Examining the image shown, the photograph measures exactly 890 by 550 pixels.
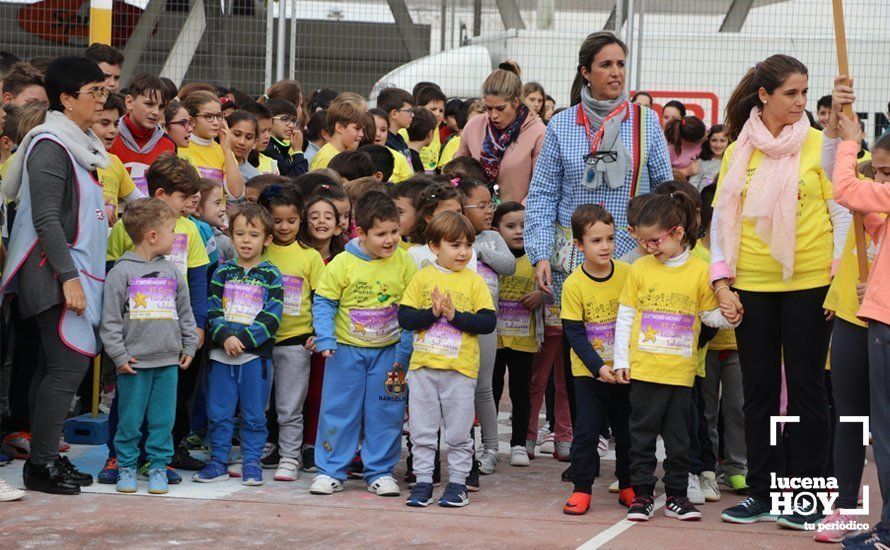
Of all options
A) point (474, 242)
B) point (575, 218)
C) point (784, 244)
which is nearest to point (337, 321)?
point (474, 242)

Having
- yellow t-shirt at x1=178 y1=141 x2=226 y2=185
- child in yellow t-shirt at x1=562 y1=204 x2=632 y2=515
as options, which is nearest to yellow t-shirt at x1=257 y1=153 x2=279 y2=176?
yellow t-shirt at x1=178 y1=141 x2=226 y2=185

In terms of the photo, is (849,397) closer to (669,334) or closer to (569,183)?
(669,334)

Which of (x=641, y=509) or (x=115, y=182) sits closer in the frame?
(x=641, y=509)

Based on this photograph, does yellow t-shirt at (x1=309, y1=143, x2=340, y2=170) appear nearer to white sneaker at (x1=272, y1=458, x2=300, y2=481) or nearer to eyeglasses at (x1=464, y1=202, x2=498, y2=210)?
eyeglasses at (x1=464, y1=202, x2=498, y2=210)

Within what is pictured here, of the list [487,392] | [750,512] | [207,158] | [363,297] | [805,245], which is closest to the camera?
[805,245]

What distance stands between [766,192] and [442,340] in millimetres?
1653

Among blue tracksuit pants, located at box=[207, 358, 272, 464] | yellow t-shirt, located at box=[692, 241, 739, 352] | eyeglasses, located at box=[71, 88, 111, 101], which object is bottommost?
blue tracksuit pants, located at box=[207, 358, 272, 464]

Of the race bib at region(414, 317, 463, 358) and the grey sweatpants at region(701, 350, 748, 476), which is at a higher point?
the race bib at region(414, 317, 463, 358)

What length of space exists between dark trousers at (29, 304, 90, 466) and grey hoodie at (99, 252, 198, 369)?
201 millimetres

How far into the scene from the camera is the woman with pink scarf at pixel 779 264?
5.85 m

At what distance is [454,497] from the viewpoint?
6297 millimetres

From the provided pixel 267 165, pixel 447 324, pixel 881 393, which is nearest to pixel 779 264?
pixel 881 393

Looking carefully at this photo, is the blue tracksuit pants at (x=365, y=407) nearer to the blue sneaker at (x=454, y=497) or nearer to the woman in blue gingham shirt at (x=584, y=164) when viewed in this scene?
the blue sneaker at (x=454, y=497)

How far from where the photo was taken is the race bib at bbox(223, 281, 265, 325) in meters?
6.70
